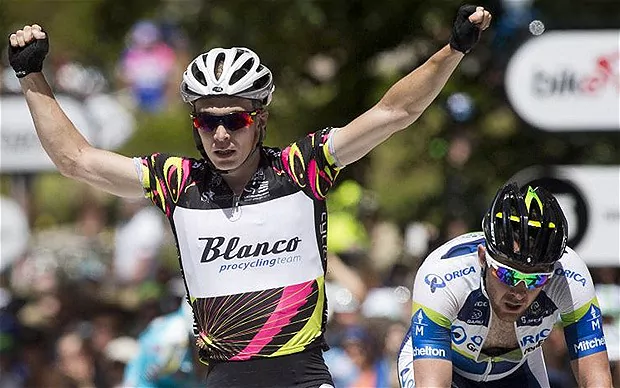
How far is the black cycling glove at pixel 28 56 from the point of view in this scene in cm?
520

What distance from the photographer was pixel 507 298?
4.75 metres

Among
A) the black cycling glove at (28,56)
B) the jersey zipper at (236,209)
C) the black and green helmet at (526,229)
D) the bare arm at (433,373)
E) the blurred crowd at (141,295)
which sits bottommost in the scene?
the blurred crowd at (141,295)

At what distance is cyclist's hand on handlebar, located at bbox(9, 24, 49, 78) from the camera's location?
17.1ft

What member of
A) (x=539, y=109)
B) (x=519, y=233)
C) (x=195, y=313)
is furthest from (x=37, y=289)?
(x=519, y=233)

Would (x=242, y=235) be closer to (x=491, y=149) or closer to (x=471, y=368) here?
(x=471, y=368)

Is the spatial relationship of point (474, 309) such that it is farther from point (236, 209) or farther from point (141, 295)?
point (141, 295)

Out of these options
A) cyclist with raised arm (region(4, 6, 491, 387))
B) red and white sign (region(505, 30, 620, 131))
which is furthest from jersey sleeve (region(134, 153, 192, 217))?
red and white sign (region(505, 30, 620, 131))

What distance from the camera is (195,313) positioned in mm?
5137

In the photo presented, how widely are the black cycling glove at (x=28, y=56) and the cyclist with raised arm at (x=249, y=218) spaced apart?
406 millimetres

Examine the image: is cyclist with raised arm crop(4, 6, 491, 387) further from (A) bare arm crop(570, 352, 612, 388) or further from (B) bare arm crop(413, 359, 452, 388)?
(A) bare arm crop(570, 352, 612, 388)

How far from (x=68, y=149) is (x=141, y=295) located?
692cm

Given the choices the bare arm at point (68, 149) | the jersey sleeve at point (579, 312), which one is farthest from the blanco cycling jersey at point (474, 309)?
the bare arm at point (68, 149)

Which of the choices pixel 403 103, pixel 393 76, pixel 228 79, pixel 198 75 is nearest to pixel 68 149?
pixel 198 75

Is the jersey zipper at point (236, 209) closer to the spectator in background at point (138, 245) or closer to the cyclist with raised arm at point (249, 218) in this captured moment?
the cyclist with raised arm at point (249, 218)
